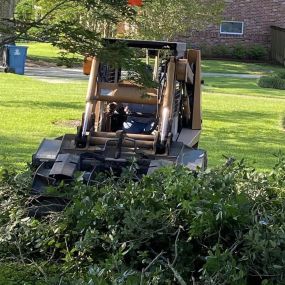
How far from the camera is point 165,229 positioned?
597 centimetres

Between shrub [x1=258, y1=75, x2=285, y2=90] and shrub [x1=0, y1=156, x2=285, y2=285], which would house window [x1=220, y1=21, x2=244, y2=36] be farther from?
shrub [x1=0, y1=156, x2=285, y2=285]

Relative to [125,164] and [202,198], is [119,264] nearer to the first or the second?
[202,198]

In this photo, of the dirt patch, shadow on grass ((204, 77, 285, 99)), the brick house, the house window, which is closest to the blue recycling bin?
shadow on grass ((204, 77, 285, 99))

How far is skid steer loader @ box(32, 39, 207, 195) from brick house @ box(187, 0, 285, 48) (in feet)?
103

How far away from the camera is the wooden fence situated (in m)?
40.0

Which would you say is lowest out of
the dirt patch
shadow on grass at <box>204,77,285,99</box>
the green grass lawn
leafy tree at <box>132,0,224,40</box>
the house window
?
shadow on grass at <box>204,77,285,99</box>

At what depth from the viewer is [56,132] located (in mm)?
15008

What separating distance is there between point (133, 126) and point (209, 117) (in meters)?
9.52

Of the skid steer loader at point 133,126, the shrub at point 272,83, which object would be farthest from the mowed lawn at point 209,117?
the skid steer loader at point 133,126

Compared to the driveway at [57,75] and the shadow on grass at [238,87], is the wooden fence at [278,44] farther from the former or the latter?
the shadow on grass at [238,87]

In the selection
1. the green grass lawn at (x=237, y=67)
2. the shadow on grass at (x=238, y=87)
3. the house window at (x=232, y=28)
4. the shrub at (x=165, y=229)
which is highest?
the house window at (x=232, y=28)

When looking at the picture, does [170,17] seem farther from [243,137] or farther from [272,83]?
[243,137]

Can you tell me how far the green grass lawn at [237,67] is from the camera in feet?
115

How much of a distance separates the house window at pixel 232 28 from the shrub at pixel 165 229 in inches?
1399
